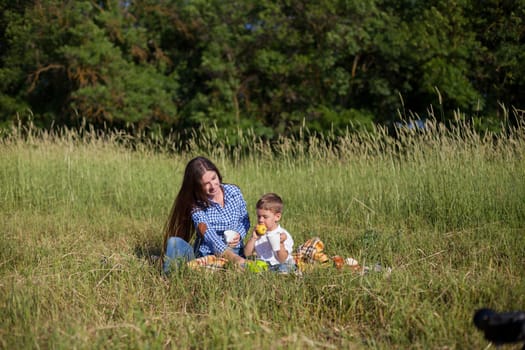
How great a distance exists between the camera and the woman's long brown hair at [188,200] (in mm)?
4715

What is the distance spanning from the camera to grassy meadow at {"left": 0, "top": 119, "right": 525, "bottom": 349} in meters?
3.28

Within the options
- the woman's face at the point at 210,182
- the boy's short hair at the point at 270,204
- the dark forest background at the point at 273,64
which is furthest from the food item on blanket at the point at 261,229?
the dark forest background at the point at 273,64

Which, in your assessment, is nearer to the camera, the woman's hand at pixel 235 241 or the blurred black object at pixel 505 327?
the blurred black object at pixel 505 327

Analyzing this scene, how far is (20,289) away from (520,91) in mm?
14497

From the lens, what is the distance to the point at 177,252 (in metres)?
4.54

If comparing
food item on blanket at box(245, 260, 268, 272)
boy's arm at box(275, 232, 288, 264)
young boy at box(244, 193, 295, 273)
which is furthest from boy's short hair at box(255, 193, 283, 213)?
food item on blanket at box(245, 260, 268, 272)

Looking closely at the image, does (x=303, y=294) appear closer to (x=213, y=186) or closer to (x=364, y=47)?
(x=213, y=186)

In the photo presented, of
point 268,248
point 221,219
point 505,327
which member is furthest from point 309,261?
point 505,327

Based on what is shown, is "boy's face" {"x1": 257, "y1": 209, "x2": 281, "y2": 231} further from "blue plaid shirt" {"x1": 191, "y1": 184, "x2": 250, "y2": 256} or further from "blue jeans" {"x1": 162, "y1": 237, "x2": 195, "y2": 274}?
"blue jeans" {"x1": 162, "y1": 237, "x2": 195, "y2": 274}

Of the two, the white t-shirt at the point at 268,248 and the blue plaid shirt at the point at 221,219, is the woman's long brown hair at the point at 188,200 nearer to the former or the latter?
the blue plaid shirt at the point at 221,219

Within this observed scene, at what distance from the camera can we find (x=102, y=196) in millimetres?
7773

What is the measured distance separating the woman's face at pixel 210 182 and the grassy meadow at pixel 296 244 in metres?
0.74

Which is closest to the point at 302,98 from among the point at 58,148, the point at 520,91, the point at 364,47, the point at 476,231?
the point at 364,47

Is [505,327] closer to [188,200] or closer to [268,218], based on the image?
[268,218]
